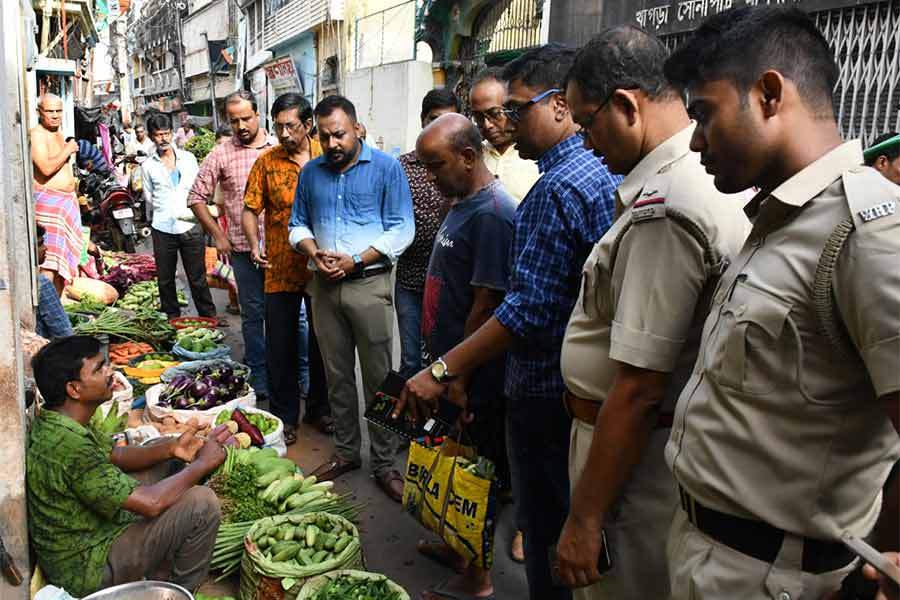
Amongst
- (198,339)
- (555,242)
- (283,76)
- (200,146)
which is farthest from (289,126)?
(283,76)

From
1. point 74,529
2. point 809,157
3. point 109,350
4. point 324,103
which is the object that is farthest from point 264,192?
point 809,157

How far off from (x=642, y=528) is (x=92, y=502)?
79.8 inches

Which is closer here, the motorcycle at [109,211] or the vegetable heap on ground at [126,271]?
the vegetable heap on ground at [126,271]

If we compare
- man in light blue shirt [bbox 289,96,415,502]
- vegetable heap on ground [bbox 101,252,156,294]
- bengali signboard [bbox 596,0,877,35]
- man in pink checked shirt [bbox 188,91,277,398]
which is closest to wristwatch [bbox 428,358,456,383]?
man in light blue shirt [bbox 289,96,415,502]

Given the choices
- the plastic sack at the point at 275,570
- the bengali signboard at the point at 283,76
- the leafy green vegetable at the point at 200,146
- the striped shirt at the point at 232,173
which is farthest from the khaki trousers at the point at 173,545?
the bengali signboard at the point at 283,76

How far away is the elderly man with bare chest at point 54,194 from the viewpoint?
5.84 metres

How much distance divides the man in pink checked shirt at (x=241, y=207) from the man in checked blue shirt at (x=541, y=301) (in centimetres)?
325

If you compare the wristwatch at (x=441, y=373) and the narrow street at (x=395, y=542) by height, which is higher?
the wristwatch at (x=441, y=373)

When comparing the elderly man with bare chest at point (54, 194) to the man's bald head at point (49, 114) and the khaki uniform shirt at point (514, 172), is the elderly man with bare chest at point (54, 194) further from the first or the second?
the khaki uniform shirt at point (514, 172)

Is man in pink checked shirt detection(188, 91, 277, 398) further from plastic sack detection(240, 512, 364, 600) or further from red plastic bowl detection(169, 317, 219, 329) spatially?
plastic sack detection(240, 512, 364, 600)

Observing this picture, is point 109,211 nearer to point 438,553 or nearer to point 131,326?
point 131,326

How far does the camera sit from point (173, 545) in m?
2.89

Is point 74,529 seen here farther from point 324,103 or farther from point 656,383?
point 324,103

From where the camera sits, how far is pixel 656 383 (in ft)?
5.32
